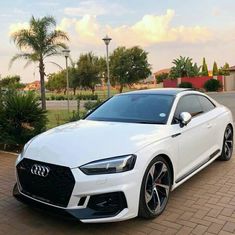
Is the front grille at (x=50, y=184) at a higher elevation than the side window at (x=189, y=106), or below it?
below

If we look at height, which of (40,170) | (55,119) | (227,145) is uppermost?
(40,170)

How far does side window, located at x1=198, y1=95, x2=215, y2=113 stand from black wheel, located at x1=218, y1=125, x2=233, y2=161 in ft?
2.33

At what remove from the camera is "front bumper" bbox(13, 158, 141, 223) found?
3.62 metres

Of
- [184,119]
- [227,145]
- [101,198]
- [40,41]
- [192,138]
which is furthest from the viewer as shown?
[40,41]

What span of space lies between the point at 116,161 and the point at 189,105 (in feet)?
7.63

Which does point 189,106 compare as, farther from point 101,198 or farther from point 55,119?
point 55,119

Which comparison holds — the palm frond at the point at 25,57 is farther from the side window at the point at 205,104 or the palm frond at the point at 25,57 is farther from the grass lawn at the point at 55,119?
the side window at the point at 205,104

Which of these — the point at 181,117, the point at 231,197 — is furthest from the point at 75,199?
the point at 231,197

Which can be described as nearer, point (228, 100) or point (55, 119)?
point (55, 119)

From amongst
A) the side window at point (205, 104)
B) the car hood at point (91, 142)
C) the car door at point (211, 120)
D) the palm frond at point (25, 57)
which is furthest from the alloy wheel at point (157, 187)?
the palm frond at point (25, 57)

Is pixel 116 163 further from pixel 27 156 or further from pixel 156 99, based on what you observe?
pixel 156 99

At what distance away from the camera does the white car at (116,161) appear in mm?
3674

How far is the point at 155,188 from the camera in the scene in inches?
168

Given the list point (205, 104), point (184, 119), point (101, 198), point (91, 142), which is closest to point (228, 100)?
point (205, 104)
